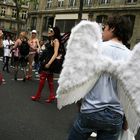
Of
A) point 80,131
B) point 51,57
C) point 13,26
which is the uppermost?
point 80,131

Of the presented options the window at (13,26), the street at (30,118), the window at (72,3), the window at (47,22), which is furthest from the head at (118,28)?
the window at (13,26)

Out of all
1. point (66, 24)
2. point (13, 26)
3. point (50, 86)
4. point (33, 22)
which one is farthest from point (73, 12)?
point (13, 26)

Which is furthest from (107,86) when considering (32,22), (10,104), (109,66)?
(32,22)

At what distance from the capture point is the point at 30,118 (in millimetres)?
7715

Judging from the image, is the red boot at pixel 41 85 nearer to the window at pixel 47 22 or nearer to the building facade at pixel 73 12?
the building facade at pixel 73 12

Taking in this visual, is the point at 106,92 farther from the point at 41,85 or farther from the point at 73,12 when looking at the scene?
the point at 73,12

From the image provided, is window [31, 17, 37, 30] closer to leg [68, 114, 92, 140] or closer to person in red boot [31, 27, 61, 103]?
person in red boot [31, 27, 61, 103]

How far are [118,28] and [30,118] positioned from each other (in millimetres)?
4371

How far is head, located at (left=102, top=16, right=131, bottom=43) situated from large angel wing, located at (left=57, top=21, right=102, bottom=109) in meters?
0.12

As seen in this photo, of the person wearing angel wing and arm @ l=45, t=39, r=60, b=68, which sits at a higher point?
the person wearing angel wing

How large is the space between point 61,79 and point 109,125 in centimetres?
53

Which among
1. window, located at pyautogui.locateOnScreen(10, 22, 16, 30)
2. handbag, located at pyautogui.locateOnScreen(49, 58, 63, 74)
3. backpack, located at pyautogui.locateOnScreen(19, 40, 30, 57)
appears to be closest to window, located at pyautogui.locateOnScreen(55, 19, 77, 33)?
backpack, located at pyautogui.locateOnScreen(19, 40, 30, 57)

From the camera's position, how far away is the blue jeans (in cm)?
351

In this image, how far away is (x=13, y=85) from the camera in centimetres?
1238
